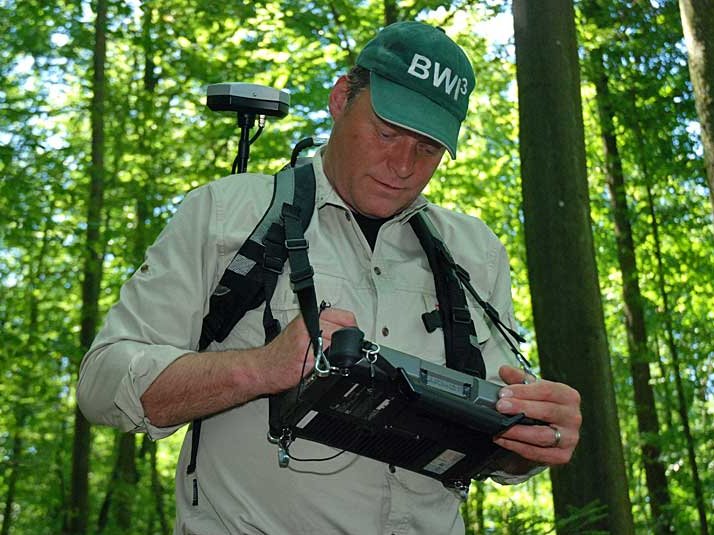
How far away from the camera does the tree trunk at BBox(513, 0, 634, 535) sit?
531 centimetres

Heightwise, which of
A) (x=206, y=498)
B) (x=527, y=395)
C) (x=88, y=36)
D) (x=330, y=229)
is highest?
(x=88, y=36)

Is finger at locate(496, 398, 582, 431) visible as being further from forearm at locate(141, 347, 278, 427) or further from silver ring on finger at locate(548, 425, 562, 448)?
forearm at locate(141, 347, 278, 427)

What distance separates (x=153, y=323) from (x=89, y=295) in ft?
29.3

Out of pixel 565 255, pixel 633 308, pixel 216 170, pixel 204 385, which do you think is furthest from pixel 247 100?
pixel 633 308

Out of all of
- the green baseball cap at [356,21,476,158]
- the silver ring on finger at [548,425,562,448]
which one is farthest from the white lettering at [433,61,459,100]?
the silver ring on finger at [548,425,562,448]

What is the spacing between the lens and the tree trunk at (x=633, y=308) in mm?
13406

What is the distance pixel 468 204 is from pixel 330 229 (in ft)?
42.5

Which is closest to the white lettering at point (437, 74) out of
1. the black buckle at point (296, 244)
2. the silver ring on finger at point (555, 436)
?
the black buckle at point (296, 244)

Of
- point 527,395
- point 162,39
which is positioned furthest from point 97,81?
point 527,395

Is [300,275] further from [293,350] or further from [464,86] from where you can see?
[464,86]

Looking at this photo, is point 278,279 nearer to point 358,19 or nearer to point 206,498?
point 206,498

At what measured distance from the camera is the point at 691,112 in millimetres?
11781

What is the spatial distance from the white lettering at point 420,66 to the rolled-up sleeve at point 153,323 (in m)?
0.72

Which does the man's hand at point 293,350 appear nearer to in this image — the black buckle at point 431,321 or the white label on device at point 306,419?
the white label on device at point 306,419
